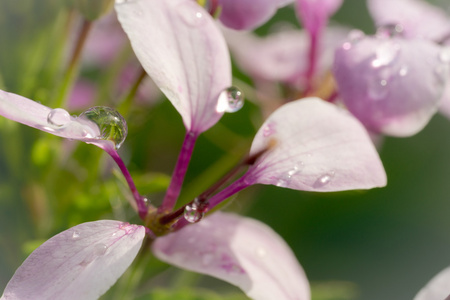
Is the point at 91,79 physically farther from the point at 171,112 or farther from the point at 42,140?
the point at 42,140

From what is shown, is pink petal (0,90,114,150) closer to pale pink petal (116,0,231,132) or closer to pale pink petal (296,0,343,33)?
pale pink petal (116,0,231,132)

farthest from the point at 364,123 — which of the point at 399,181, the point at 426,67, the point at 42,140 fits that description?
the point at 399,181

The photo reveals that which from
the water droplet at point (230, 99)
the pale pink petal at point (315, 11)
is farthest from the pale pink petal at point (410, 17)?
the water droplet at point (230, 99)

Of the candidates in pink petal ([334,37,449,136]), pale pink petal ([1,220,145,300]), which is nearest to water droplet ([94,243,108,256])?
pale pink petal ([1,220,145,300])

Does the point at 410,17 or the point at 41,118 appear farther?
the point at 410,17

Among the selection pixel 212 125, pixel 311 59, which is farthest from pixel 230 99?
pixel 311 59

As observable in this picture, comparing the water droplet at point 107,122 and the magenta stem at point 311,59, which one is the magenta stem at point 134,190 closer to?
the water droplet at point 107,122

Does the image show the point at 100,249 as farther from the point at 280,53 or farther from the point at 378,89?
the point at 280,53
